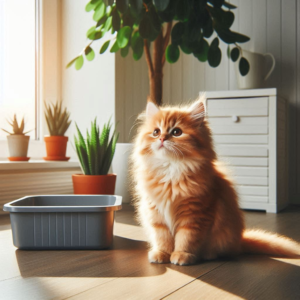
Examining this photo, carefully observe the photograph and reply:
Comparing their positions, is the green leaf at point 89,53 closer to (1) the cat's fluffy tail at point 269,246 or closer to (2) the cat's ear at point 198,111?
(2) the cat's ear at point 198,111

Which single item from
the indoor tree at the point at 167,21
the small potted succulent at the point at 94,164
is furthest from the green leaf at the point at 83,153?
the indoor tree at the point at 167,21

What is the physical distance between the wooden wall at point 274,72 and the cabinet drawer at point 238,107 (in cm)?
34

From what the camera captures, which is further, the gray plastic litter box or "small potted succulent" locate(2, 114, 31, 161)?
"small potted succulent" locate(2, 114, 31, 161)

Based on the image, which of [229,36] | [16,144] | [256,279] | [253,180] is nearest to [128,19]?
[229,36]

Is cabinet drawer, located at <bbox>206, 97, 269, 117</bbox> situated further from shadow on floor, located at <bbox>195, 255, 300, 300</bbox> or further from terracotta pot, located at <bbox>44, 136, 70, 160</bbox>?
shadow on floor, located at <bbox>195, 255, 300, 300</bbox>

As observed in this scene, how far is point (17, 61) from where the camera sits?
2.55 metres

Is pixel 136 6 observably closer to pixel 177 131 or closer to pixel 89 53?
pixel 89 53

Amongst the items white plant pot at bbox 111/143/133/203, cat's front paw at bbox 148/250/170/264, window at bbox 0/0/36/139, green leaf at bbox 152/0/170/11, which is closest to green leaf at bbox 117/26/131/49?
green leaf at bbox 152/0/170/11

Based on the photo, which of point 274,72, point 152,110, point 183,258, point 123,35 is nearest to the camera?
point 183,258

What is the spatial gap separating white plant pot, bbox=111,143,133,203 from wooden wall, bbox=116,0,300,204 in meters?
0.29

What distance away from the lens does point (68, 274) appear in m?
1.06

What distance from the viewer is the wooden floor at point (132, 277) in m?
0.91

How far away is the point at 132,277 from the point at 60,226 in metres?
0.37

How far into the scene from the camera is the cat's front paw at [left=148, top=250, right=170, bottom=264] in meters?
1.15
